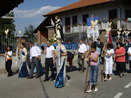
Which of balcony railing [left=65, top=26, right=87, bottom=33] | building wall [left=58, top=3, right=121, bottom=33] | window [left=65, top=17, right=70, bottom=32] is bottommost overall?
balcony railing [left=65, top=26, right=87, bottom=33]

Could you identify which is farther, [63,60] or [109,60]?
[109,60]

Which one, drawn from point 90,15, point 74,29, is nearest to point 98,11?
point 90,15

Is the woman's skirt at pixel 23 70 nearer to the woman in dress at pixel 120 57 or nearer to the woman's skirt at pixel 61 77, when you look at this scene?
the woman's skirt at pixel 61 77

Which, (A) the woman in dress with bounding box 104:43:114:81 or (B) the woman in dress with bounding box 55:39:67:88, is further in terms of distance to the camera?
(A) the woman in dress with bounding box 104:43:114:81

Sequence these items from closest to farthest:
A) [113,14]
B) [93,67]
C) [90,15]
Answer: [93,67]
[113,14]
[90,15]

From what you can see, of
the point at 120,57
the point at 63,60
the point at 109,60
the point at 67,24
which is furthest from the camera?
the point at 67,24

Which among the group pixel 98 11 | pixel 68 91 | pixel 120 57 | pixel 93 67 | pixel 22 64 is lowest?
pixel 68 91

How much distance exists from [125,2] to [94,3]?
4561mm

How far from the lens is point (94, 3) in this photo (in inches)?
1108

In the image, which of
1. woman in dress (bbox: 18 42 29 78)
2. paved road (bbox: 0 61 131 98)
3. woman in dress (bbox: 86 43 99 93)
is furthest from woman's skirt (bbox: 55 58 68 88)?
woman in dress (bbox: 18 42 29 78)

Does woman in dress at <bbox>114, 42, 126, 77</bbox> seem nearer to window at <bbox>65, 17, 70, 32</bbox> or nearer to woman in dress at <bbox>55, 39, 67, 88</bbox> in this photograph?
woman in dress at <bbox>55, 39, 67, 88</bbox>

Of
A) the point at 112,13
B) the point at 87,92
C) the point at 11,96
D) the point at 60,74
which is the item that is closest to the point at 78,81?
the point at 60,74

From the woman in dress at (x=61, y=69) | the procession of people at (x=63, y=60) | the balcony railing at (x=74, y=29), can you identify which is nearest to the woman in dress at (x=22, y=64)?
the procession of people at (x=63, y=60)

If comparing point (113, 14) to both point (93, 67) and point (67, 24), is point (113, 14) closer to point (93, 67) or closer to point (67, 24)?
point (67, 24)
